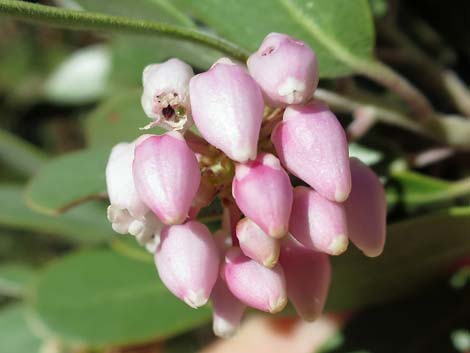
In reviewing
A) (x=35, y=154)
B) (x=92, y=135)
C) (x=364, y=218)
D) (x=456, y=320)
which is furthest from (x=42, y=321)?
(x=364, y=218)

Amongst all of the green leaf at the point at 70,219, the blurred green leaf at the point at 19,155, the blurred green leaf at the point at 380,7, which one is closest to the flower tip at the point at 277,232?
the blurred green leaf at the point at 380,7

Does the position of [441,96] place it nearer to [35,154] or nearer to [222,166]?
[222,166]

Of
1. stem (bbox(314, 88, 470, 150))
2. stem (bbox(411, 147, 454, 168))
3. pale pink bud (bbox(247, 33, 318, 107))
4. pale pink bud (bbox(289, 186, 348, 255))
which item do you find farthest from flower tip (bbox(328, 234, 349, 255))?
stem (bbox(411, 147, 454, 168))

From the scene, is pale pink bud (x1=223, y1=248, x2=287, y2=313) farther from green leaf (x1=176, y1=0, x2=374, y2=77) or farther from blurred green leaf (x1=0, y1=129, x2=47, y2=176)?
blurred green leaf (x1=0, y1=129, x2=47, y2=176)

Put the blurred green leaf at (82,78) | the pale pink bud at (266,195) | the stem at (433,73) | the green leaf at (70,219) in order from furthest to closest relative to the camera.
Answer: the blurred green leaf at (82,78) < the green leaf at (70,219) < the stem at (433,73) < the pale pink bud at (266,195)

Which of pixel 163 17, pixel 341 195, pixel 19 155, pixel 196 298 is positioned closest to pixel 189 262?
pixel 196 298

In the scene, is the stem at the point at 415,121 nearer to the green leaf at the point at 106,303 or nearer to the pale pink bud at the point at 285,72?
the pale pink bud at the point at 285,72
